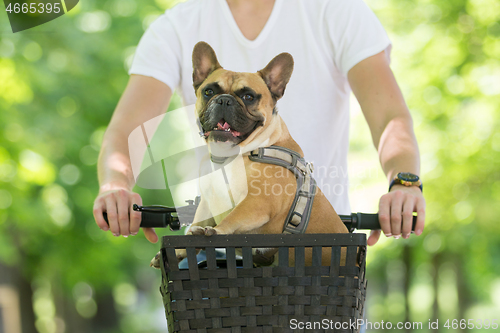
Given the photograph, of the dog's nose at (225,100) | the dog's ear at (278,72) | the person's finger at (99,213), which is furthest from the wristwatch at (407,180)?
the person's finger at (99,213)

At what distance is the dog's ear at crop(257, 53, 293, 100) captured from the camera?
149 centimetres

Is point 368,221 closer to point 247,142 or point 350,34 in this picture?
point 247,142

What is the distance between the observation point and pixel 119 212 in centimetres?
145

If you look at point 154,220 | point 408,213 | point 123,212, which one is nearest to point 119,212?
point 123,212

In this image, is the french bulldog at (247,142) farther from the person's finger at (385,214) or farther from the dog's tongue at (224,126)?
the person's finger at (385,214)

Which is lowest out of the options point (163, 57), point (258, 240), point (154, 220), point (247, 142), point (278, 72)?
point (258, 240)

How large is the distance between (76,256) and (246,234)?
674 cm

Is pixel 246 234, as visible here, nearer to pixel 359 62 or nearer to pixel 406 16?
pixel 359 62

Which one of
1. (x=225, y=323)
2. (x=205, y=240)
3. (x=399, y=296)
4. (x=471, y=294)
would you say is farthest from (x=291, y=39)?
(x=399, y=296)

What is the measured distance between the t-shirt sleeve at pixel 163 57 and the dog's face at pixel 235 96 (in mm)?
588

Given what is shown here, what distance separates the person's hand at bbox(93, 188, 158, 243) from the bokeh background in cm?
443

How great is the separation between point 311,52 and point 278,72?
1.70ft

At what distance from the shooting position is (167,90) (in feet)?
7.09

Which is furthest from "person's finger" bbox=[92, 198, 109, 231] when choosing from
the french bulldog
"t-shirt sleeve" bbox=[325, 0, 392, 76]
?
"t-shirt sleeve" bbox=[325, 0, 392, 76]
